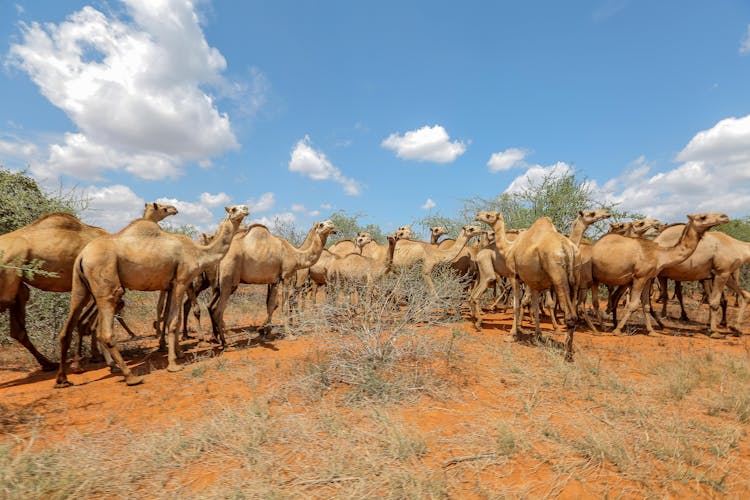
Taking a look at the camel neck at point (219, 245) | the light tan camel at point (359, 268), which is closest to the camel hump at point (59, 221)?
the camel neck at point (219, 245)

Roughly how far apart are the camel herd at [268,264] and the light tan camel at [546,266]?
24mm

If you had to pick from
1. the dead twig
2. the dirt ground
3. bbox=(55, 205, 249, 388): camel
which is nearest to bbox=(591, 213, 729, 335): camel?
the dirt ground

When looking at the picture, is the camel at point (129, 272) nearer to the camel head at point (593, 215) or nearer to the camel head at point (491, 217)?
the camel head at point (491, 217)

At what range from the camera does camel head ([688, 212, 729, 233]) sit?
9766mm

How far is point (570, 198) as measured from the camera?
18.6 m

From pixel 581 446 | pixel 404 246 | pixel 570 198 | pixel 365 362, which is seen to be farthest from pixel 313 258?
pixel 570 198

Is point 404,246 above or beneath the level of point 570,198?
beneath

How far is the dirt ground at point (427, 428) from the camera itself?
3.27 metres

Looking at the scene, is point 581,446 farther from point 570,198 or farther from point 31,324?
point 570,198

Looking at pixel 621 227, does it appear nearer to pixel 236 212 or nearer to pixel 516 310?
pixel 516 310

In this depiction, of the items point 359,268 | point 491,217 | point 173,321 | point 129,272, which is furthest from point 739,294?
point 129,272

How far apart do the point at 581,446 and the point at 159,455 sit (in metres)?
4.36

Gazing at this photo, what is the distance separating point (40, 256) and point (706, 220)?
15.6 meters

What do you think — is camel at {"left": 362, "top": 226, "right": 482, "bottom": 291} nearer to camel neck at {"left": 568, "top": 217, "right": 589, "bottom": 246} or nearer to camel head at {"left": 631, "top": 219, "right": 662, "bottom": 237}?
camel neck at {"left": 568, "top": 217, "right": 589, "bottom": 246}
